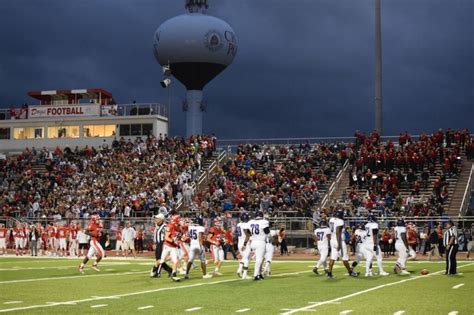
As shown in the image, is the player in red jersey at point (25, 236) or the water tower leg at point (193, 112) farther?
the water tower leg at point (193, 112)

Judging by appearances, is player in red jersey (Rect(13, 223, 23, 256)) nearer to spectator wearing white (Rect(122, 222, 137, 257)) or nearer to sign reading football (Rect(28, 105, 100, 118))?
spectator wearing white (Rect(122, 222, 137, 257))

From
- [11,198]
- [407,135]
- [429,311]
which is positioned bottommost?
[429,311]

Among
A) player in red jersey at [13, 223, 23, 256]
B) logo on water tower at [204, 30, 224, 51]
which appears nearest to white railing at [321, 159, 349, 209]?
player in red jersey at [13, 223, 23, 256]

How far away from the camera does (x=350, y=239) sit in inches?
1308

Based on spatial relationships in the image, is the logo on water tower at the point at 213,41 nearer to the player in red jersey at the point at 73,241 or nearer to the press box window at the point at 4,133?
the press box window at the point at 4,133

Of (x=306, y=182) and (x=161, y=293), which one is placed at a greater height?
(x=306, y=182)

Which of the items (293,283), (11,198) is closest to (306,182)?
(11,198)

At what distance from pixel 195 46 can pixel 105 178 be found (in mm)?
17097

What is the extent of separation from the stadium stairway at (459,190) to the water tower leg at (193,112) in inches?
1195

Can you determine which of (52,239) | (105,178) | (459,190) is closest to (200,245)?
(52,239)

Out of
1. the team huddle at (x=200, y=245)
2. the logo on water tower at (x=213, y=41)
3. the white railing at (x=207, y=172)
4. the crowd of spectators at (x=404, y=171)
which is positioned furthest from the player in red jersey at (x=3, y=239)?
the logo on water tower at (x=213, y=41)

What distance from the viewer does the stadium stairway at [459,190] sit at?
39344 millimetres

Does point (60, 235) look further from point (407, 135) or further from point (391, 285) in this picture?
point (391, 285)

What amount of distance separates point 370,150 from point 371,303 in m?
30.7
